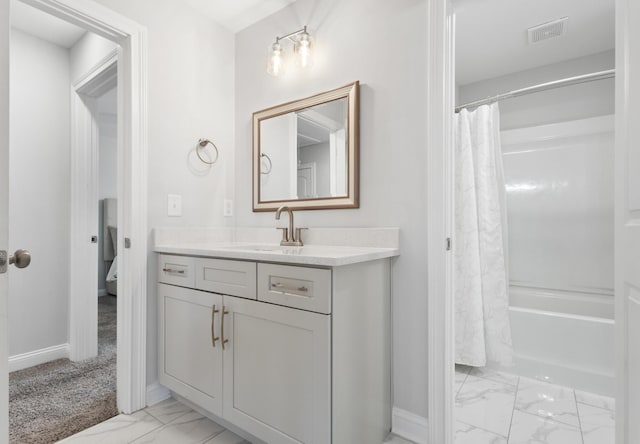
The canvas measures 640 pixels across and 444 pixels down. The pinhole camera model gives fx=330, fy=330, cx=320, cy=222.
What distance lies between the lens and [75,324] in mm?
2416

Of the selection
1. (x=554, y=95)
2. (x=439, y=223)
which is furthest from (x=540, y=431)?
(x=554, y=95)

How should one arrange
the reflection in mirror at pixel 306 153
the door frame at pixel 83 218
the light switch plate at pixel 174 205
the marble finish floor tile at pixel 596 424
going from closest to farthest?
the marble finish floor tile at pixel 596 424
the reflection in mirror at pixel 306 153
the light switch plate at pixel 174 205
the door frame at pixel 83 218

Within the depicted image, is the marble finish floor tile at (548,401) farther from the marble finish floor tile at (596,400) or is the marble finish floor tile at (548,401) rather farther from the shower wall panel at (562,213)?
the shower wall panel at (562,213)

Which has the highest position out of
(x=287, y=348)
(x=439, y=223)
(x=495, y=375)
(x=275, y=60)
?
(x=275, y=60)

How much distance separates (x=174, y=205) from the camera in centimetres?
196

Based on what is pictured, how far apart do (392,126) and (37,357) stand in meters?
2.88

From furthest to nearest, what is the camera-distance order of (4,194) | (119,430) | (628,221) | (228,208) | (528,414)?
(228,208), (528,414), (119,430), (628,221), (4,194)

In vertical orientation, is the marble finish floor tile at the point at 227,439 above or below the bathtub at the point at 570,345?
below

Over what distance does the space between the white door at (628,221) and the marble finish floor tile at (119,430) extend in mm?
1871

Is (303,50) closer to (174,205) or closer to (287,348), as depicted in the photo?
(174,205)

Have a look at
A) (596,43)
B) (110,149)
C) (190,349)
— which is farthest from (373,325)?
(110,149)

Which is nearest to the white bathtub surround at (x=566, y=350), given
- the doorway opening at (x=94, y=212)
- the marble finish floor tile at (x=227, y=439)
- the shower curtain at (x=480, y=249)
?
the shower curtain at (x=480, y=249)

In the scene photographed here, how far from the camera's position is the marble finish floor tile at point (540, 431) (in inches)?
59.5

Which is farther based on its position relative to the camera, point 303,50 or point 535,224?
point 535,224
